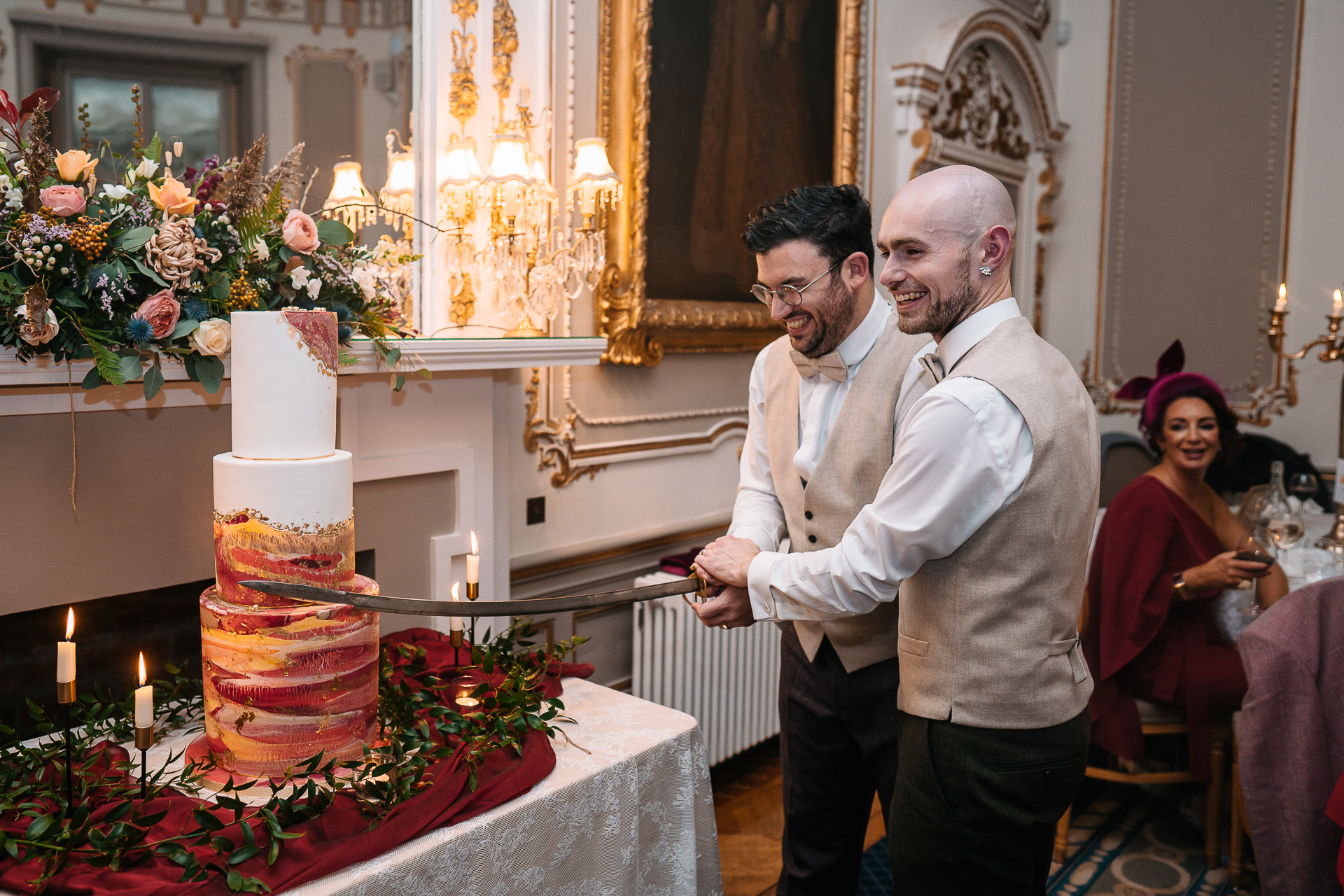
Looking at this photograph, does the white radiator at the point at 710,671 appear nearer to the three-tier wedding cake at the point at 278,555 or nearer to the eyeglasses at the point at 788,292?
the eyeglasses at the point at 788,292

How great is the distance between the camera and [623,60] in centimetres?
281

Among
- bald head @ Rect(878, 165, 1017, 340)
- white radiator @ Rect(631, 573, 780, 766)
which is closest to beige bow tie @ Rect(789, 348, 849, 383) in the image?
bald head @ Rect(878, 165, 1017, 340)

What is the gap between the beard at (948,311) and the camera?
4.68 feet

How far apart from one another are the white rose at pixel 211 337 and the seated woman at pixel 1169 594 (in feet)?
7.37

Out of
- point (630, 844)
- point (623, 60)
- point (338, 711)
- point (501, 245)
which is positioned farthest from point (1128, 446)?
point (338, 711)

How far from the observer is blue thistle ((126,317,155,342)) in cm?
148

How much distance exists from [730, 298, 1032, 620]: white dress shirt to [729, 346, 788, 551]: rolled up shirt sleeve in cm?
41

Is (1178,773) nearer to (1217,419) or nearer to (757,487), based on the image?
(1217,419)

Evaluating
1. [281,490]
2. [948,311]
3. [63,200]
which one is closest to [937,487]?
[948,311]

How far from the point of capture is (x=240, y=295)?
1.60 metres

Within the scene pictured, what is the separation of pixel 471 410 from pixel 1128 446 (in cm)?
377

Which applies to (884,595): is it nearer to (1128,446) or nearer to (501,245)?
(501,245)

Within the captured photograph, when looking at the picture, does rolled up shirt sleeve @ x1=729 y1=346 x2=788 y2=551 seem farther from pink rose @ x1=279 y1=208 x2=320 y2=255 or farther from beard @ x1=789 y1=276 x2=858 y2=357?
pink rose @ x1=279 y1=208 x2=320 y2=255

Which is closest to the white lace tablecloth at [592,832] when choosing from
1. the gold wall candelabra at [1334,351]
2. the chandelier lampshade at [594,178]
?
the chandelier lampshade at [594,178]
